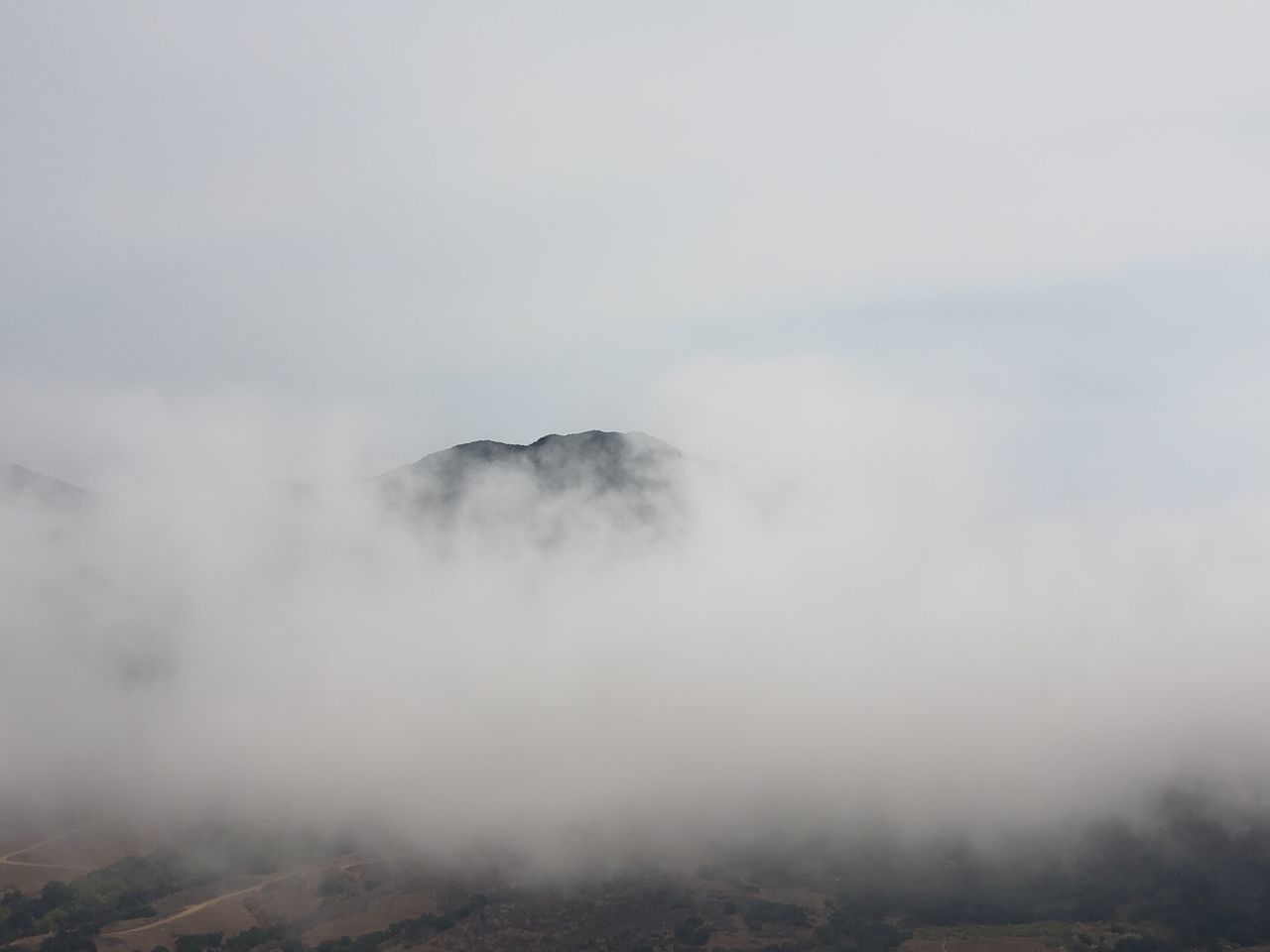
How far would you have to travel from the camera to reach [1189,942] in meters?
157

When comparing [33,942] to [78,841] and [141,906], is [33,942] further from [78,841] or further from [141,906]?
[78,841]

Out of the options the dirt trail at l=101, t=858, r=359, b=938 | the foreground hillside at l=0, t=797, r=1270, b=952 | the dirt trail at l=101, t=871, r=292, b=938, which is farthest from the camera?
the dirt trail at l=101, t=858, r=359, b=938

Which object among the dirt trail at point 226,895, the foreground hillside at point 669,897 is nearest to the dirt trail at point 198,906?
the dirt trail at point 226,895

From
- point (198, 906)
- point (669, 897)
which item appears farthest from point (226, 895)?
point (669, 897)

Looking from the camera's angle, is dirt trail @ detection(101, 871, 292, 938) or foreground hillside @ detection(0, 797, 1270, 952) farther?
foreground hillside @ detection(0, 797, 1270, 952)

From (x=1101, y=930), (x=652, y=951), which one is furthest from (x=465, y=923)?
(x=1101, y=930)

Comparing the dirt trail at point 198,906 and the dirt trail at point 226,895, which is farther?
the dirt trail at point 226,895

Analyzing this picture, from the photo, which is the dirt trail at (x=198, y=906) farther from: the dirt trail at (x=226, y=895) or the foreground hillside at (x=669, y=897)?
the foreground hillside at (x=669, y=897)

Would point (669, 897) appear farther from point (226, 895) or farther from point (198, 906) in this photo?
point (198, 906)

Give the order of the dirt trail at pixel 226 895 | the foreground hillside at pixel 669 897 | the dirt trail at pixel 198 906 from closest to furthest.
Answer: the dirt trail at pixel 198 906 < the foreground hillside at pixel 669 897 < the dirt trail at pixel 226 895

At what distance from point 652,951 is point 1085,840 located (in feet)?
280

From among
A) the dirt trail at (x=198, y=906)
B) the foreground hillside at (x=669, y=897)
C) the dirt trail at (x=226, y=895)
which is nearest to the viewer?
the dirt trail at (x=198, y=906)

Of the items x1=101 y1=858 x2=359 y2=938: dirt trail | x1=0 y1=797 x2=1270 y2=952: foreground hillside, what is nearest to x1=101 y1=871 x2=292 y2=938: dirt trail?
x1=101 y1=858 x2=359 y2=938: dirt trail

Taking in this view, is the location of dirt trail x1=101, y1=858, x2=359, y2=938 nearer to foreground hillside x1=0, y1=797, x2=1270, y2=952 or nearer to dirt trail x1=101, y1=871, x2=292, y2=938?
dirt trail x1=101, y1=871, x2=292, y2=938
